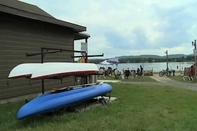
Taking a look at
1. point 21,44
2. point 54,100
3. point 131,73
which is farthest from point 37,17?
point 131,73

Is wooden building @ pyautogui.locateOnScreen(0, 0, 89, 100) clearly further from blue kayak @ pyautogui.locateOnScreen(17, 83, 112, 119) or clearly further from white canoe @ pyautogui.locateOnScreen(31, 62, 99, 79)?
blue kayak @ pyautogui.locateOnScreen(17, 83, 112, 119)

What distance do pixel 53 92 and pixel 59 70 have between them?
659mm

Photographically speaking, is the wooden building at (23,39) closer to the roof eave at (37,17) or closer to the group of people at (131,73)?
the roof eave at (37,17)

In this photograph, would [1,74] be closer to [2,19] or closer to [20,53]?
[20,53]

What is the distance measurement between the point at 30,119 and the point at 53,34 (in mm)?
6292

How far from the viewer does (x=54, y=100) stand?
747 cm

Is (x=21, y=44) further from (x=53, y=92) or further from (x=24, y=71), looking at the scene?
(x=53, y=92)

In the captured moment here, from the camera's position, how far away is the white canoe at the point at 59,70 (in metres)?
7.62

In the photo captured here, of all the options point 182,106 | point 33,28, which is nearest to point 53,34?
point 33,28

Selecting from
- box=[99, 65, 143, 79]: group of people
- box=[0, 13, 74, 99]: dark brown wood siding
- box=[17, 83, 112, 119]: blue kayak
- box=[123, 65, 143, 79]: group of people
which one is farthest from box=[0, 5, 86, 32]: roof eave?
box=[123, 65, 143, 79]: group of people

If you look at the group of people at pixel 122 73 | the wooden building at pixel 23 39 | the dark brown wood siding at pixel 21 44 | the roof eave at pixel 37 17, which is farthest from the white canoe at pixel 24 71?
the group of people at pixel 122 73

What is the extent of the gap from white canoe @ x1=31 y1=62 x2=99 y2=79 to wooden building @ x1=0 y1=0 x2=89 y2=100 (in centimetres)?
252

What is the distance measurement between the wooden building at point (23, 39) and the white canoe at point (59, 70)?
252 cm

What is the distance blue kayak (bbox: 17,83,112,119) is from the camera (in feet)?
23.0
